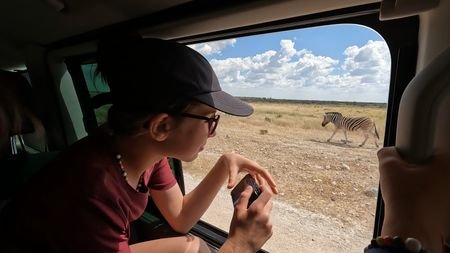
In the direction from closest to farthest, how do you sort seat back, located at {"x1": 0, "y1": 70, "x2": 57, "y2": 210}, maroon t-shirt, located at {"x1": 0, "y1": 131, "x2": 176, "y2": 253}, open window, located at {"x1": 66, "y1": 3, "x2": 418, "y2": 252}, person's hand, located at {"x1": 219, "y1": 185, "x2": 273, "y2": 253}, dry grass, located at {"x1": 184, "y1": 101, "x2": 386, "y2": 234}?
maroon t-shirt, located at {"x1": 0, "y1": 131, "x2": 176, "y2": 253} < person's hand, located at {"x1": 219, "y1": 185, "x2": 273, "y2": 253} < open window, located at {"x1": 66, "y1": 3, "x2": 418, "y2": 252} < dry grass, located at {"x1": 184, "y1": 101, "x2": 386, "y2": 234} < seat back, located at {"x1": 0, "y1": 70, "x2": 57, "y2": 210}

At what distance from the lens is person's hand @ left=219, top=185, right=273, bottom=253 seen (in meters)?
0.82

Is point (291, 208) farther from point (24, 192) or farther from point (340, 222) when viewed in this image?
point (24, 192)

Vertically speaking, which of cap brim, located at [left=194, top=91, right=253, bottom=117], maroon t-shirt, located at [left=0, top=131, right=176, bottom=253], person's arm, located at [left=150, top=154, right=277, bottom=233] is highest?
cap brim, located at [left=194, top=91, right=253, bottom=117]

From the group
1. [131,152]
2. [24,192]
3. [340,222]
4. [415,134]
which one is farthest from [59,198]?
[340,222]

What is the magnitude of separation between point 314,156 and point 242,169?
35 centimetres

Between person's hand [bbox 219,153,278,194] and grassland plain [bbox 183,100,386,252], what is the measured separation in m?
0.16

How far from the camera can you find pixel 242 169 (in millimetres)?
1110

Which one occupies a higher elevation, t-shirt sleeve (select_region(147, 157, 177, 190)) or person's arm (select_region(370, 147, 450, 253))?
person's arm (select_region(370, 147, 450, 253))

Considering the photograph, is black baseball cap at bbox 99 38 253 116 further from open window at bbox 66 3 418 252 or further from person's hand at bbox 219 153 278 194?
person's hand at bbox 219 153 278 194

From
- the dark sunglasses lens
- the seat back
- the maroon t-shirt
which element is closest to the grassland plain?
the dark sunglasses lens

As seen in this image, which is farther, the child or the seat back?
the seat back

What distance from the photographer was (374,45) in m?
0.95

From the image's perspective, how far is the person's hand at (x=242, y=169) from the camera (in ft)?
3.43

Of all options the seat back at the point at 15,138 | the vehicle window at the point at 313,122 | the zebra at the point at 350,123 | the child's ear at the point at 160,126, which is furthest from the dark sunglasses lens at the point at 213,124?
the seat back at the point at 15,138
